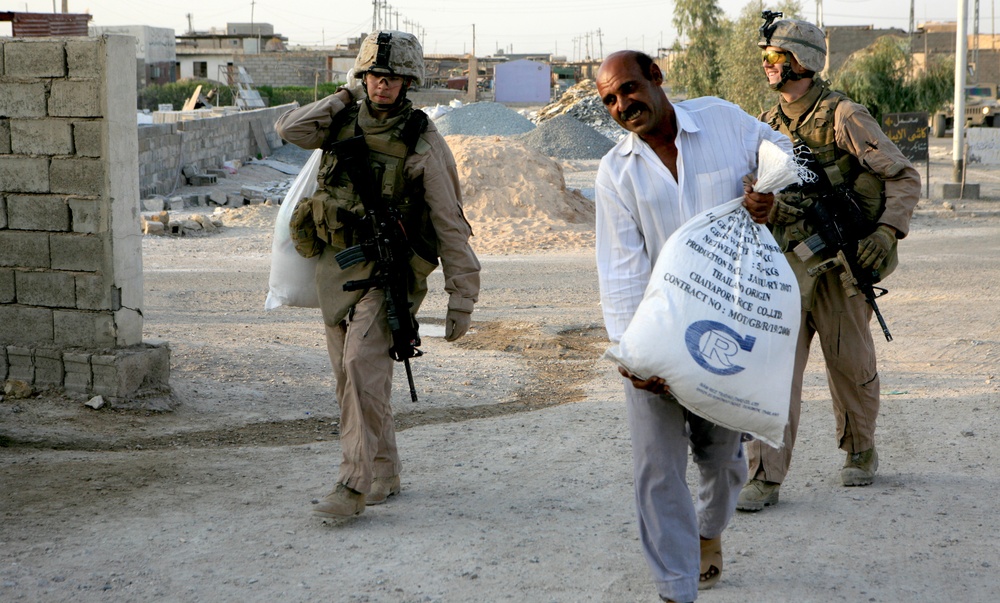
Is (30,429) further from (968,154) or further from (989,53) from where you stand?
(989,53)

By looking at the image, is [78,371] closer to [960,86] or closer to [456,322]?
[456,322]

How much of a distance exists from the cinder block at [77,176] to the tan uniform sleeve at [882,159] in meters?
3.99

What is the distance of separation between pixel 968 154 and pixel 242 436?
17.5 meters

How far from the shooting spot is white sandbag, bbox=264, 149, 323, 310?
4258 mm

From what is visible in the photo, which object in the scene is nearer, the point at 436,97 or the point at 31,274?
the point at 31,274

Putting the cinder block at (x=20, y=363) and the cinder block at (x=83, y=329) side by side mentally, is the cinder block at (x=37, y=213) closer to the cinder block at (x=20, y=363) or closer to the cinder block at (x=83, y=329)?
the cinder block at (x=83, y=329)

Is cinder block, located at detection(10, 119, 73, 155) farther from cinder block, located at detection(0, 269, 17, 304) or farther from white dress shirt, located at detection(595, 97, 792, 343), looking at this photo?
white dress shirt, located at detection(595, 97, 792, 343)

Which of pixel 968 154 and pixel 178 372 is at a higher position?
pixel 968 154

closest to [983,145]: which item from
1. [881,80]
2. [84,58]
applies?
[881,80]

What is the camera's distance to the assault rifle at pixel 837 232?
4129 mm

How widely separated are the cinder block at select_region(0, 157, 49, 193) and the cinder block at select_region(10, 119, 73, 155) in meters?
0.05

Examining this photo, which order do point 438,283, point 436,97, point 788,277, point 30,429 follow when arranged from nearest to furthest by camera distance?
point 788,277 → point 30,429 → point 438,283 → point 436,97

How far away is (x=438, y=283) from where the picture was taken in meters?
11.7

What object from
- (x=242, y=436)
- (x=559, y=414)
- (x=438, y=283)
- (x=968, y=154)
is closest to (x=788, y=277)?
(x=559, y=414)
